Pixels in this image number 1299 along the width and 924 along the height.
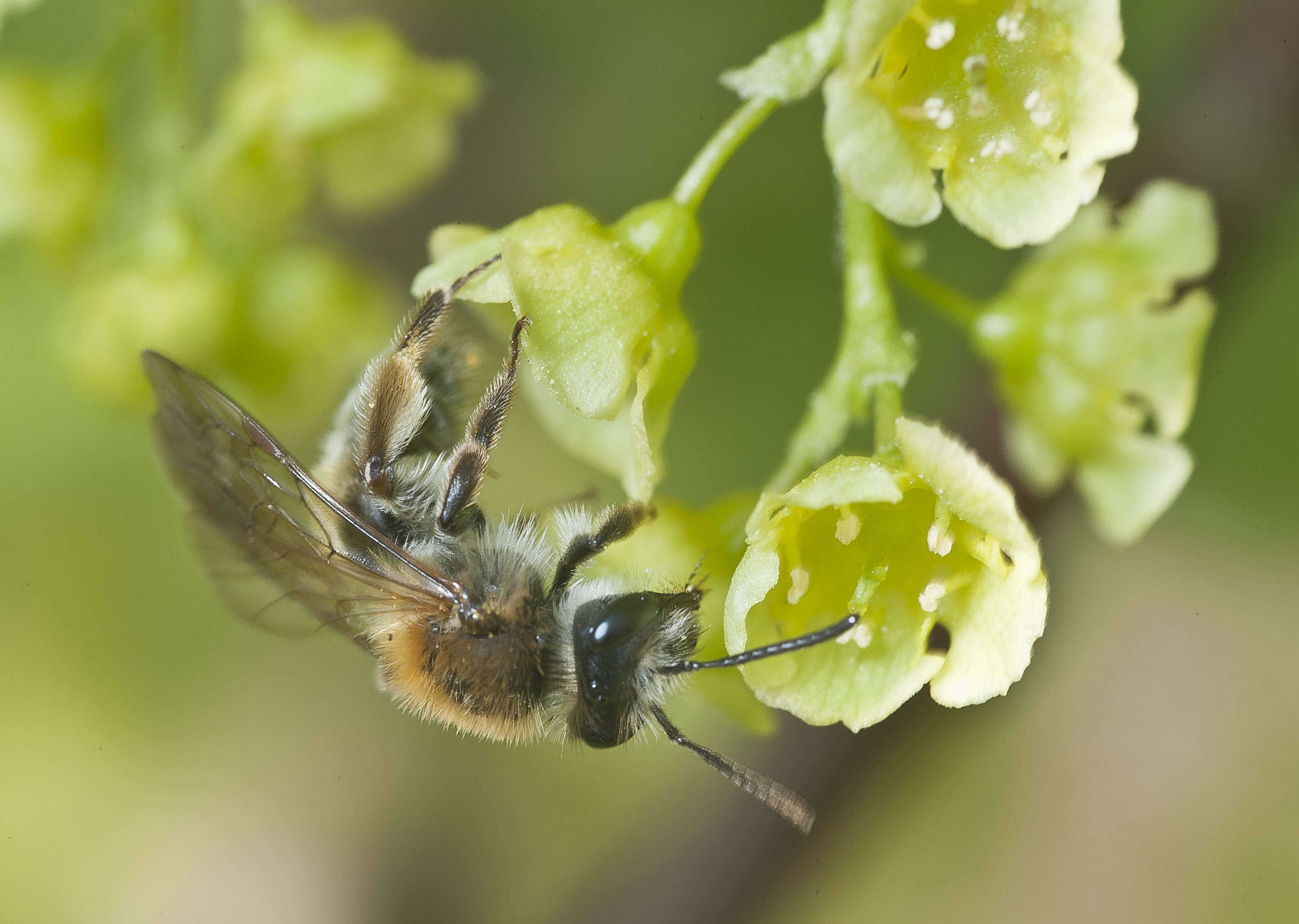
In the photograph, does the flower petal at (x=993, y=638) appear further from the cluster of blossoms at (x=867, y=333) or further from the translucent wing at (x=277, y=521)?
the translucent wing at (x=277, y=521)

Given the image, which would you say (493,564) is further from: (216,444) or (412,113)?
(412,113)

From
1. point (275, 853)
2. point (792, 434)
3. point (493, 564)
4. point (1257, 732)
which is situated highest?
point (493, 564)

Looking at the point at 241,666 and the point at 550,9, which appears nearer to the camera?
the point at 550,9

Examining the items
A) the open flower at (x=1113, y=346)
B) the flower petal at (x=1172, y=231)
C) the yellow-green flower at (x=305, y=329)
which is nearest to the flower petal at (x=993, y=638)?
the open flower at (x=1113, y=346)

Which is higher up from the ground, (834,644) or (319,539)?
(319,539)

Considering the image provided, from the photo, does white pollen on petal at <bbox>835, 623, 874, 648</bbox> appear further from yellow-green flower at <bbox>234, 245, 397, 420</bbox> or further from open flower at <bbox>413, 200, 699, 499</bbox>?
yellow-green flower at <bbox>234, 245, 397, 420</bbox>

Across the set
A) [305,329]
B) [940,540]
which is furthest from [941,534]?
[305,329]

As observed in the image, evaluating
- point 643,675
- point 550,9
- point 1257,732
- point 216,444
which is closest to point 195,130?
point 550,9

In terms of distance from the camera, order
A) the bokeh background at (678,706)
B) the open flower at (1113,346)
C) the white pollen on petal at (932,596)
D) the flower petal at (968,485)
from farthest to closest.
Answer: the bokeh background at (678,706) < the open flower at (1113,346) < the white pollen on petal at (932,596) < the flower petal at (968,485)
